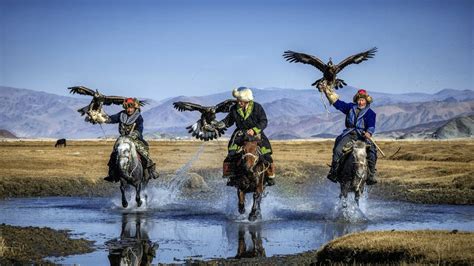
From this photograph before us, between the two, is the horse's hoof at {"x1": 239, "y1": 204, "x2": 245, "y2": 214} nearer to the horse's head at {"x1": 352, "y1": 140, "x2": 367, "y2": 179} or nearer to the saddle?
the saddle

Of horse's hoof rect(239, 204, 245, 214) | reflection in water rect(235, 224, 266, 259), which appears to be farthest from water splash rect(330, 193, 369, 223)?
reflection in water rect(235, 224, 266, 259)

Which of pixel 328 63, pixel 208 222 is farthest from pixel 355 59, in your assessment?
pixel 208 222

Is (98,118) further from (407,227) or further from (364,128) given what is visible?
(407,227)

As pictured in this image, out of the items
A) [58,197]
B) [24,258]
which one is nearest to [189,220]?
[24,258]

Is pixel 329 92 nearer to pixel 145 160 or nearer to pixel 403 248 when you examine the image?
pixel 145 160

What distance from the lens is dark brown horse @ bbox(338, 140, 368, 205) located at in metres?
19.8

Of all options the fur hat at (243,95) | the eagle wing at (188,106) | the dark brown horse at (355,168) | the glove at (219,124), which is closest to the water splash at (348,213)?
the dark brown horse at (355,168)

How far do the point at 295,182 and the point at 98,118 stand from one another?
1436cm

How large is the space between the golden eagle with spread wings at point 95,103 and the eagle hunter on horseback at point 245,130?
4401mm

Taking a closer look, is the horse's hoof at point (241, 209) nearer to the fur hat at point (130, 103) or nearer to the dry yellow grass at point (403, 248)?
the fur hat at point (130, 103)

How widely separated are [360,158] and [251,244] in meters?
5.33

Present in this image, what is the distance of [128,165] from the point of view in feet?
72.4

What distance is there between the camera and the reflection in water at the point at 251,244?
1443 cm

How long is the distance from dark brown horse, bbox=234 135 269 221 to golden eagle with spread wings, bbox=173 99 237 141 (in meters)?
1.93
